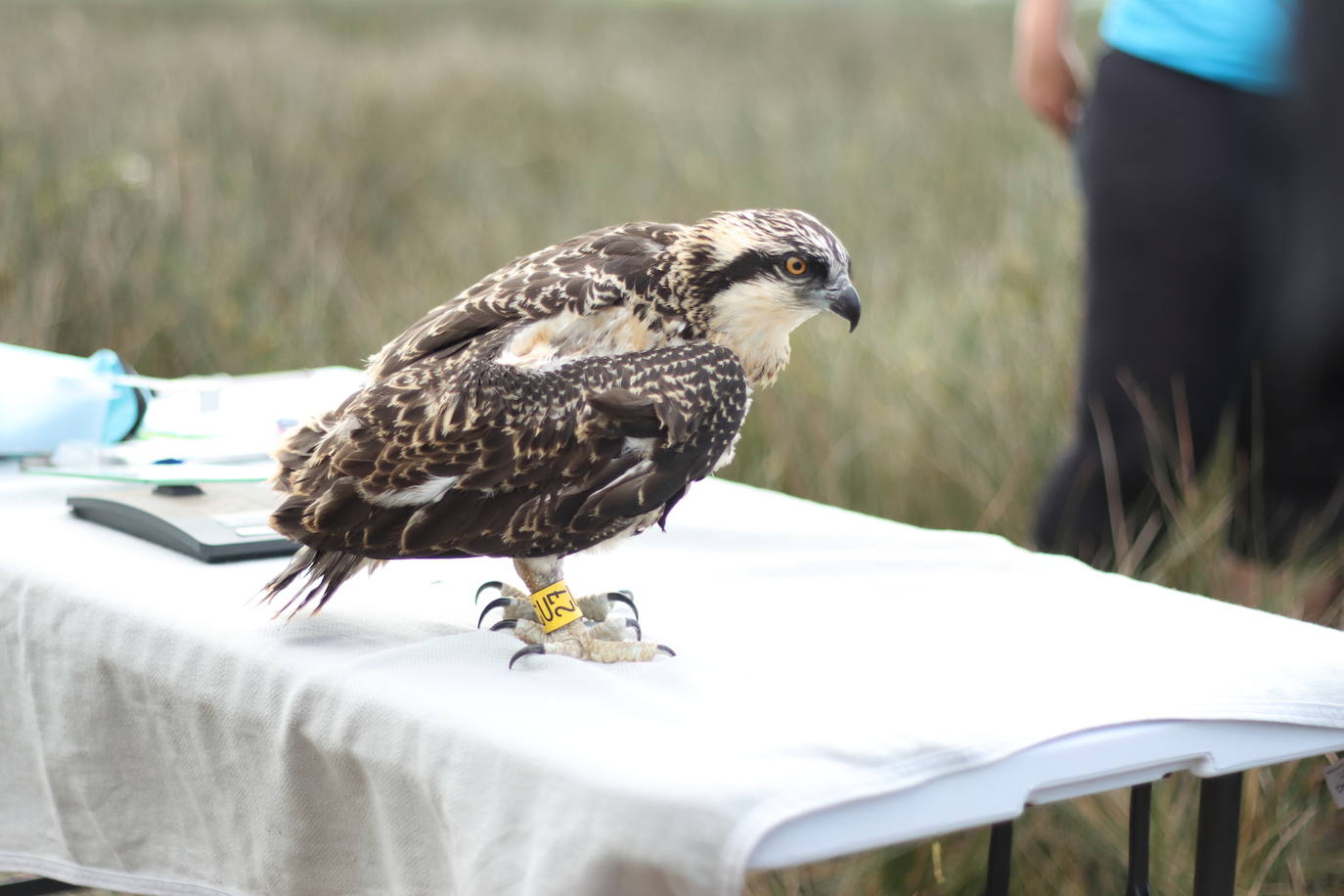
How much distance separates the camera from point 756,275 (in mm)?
1549

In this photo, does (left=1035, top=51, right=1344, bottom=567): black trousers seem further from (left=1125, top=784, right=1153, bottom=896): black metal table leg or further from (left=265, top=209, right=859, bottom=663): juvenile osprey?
(left=265, top=209, right=859, bottom=663): juvenile osprey

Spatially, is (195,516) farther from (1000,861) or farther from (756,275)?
(1000,861)

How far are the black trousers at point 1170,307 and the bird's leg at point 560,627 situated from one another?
57.4 inches

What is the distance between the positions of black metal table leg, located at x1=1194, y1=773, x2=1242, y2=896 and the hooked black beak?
0.61 metres

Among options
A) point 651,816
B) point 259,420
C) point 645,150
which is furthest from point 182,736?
point 645,150

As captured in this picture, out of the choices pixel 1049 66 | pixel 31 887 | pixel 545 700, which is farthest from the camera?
pixel 1049 66

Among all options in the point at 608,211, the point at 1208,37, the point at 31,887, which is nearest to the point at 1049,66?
the point at 1208,37

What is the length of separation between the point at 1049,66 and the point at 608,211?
4068 mm

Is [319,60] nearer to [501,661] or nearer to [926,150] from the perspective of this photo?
[926,150]

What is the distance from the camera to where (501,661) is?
1472 mm

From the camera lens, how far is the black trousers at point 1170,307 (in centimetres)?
263

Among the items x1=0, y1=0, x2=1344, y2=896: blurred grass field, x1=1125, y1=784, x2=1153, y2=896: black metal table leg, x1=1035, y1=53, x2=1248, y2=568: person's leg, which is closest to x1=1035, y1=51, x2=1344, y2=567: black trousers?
x1=1035, y1=53, x2=1248, y2=568: person's leg

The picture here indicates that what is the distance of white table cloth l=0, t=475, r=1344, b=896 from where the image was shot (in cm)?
124

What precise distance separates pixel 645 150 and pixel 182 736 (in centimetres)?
678
